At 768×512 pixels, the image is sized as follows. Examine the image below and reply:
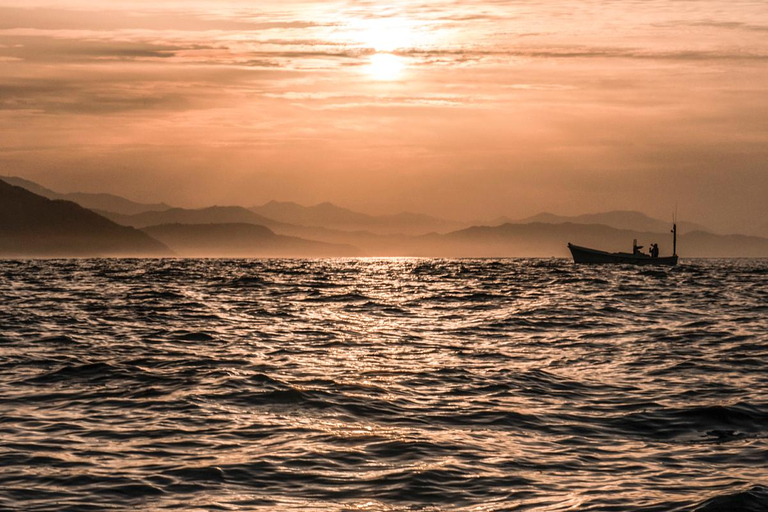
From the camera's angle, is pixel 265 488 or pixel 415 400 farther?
pixel 415 400

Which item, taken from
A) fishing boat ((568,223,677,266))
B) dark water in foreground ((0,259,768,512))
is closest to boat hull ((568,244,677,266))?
fishing boat ((568,223,677,266))

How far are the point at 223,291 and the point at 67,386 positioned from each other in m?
48.1

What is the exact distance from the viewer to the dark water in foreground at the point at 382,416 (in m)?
13.3

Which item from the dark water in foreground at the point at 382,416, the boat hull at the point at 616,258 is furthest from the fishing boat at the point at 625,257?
the dark water in foreground at the point at 382,416

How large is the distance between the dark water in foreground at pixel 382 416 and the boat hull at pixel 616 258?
371 feet

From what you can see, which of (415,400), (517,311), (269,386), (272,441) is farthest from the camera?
(517,311)

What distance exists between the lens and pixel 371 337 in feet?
113

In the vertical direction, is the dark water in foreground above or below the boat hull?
below

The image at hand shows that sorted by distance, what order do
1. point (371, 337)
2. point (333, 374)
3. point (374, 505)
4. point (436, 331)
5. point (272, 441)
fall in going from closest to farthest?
1. point (374, 505)
2. point (272, 441)
3. point (333, 374)
4. point (371, 337)
5. point (436, 331)

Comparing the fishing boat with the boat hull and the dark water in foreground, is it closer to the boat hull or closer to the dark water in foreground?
the boat hull

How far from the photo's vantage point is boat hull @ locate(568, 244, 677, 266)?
5876 inches

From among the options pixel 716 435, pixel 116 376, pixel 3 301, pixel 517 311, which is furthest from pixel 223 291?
pixel 716 435

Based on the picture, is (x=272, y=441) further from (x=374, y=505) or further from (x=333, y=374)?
(x=333, y=374)

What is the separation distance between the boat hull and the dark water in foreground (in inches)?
4458
